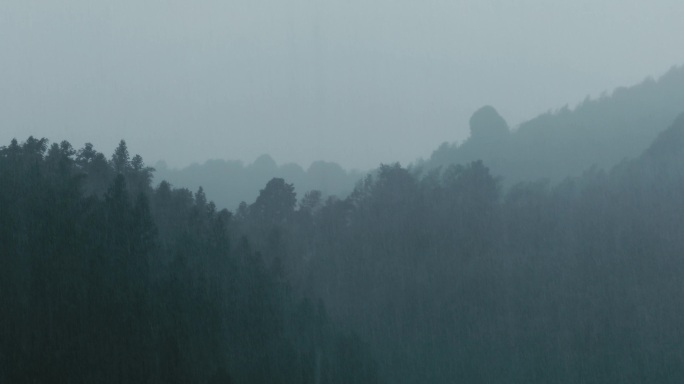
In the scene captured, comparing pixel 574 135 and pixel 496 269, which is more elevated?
pixel 574 135

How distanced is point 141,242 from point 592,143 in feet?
178

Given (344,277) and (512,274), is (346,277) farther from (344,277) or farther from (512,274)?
(512,274)

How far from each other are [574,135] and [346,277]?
40.2 metres

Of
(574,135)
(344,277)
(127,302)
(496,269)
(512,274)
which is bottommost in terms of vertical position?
(127,302)

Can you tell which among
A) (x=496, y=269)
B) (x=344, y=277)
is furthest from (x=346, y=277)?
(x=496, y=269)

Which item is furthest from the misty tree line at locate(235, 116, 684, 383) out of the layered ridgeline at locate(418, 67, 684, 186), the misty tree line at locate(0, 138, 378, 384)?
the layered ridgeline at locate(418, 67, 684, 186)

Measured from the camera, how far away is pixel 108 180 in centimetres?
2306

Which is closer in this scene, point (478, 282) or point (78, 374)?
point (78, 374)

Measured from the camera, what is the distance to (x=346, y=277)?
33719 millimetres

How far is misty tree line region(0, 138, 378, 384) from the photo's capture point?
14031 millimetres

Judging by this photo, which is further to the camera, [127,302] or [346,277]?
[346,277]

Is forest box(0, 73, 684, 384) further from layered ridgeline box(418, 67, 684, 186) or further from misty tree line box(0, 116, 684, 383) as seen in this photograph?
layered ridgeline box(418, 67, 684, 186)

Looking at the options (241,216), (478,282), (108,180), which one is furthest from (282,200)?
(108,180)

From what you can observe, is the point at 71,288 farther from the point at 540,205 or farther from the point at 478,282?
the point at 540,205
